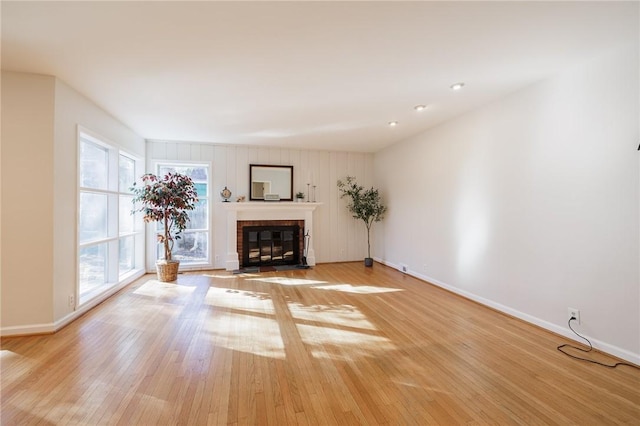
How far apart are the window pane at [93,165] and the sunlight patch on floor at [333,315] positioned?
3.14m

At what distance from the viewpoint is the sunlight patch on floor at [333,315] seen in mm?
3041

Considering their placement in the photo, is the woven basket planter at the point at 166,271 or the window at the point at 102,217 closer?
the window at the point at 102,217

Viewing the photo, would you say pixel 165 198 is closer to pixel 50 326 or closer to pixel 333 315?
pixel 50 326

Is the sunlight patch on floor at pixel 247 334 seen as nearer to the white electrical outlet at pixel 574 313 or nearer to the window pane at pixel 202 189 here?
the white electrical outlet at pixel 574 313

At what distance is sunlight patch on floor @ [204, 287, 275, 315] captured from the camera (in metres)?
3.50

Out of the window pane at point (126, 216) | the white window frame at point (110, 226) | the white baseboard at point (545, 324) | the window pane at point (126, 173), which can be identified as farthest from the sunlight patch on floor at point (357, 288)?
the window pane at point (126, 173)

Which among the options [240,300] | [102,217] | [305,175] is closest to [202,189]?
[102,217]

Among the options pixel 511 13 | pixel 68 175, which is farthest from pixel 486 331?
pixel 68 175

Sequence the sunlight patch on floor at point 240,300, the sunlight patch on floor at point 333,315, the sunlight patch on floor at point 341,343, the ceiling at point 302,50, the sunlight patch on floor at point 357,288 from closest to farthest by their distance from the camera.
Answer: the ceiling at point 302,50
the sunlight patch on floor at point 341,343
the sunlight patch on floor at point 333,315
the sunlight patch on floor at point 240,300
the sunlight patch on floor at point 357,288

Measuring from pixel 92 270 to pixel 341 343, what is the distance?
3551 mm

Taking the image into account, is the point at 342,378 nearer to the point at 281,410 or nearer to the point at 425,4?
the point at 281,410

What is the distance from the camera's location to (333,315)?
3271mm

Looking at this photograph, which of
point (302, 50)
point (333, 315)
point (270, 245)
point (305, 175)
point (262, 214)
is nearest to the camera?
point (302, 50)

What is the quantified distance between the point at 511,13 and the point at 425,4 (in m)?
0.63
